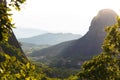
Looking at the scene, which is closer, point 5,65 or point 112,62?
point 5,65

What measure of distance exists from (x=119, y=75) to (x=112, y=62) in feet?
5.09

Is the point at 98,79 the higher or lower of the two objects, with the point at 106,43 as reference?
lower

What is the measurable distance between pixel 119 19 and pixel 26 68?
1826 cm

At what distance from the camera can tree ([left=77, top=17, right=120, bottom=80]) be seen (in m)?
33.0

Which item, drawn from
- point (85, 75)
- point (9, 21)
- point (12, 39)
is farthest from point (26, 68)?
point (12, 39)

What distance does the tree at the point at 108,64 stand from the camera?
108 ft

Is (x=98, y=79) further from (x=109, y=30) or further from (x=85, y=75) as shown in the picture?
(x=109, y=30)

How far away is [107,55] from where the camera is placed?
3391 centimetres

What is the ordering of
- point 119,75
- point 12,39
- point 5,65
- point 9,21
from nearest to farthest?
point 9,21 < point 5,65 < point 119,75 < point 12,39

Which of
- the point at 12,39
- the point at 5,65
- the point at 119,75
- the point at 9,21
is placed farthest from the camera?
the point at 12,39

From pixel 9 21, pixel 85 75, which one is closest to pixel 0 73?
pixel 9 21

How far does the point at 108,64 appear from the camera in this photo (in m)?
33.5

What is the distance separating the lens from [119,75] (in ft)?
107

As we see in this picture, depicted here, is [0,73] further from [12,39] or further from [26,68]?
[12,39]
